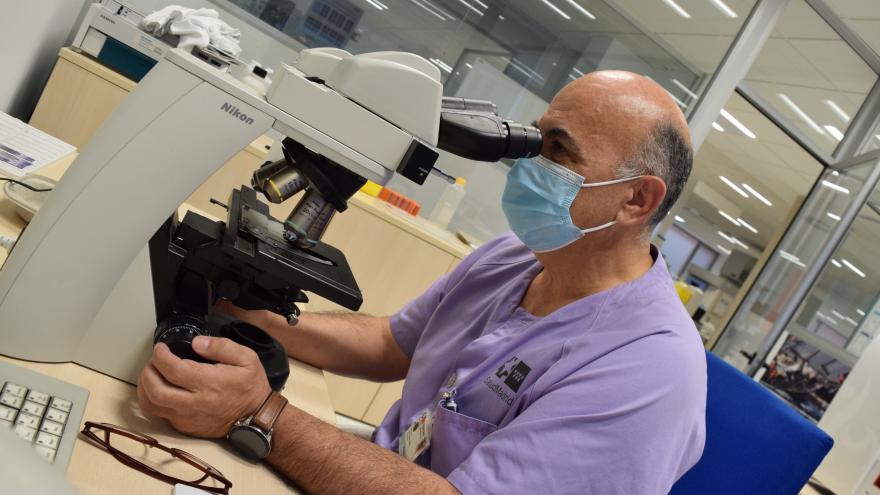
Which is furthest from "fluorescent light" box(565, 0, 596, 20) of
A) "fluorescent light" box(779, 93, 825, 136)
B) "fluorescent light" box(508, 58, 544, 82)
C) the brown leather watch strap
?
the brown leather watch strap

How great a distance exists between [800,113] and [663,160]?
3.81 metres

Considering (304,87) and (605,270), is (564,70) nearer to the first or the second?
(605,270)

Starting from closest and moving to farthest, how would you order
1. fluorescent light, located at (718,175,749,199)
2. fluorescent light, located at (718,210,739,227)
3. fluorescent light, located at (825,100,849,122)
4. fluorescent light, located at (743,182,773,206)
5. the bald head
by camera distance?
1. the bald head
2. fluorescent light, located at (825,100,849,122)
3. fluorescent light, located at (718,175,749,199)
4. fluorescent light, located at (743,182,773,206)
5. fluorescent light, located at (718,210,739,227)

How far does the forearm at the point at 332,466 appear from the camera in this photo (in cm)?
97

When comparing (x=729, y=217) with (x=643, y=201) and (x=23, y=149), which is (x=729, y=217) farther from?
(x=23, y=149)

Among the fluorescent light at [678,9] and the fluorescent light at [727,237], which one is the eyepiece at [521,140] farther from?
the fluorescent light at [727,237]

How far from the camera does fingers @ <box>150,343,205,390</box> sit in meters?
0.89

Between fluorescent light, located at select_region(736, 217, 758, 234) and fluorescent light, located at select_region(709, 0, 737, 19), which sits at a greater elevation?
fluorescent light, located at select_region(709, 0, 737, 19)

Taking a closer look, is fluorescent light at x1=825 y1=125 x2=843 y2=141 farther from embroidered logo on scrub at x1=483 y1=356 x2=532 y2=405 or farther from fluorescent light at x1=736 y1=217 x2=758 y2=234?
fluorescent light at x1=736 y1=217 x2=758 y2=234

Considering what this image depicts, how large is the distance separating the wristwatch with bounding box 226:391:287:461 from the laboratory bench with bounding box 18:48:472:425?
1451 millimetres

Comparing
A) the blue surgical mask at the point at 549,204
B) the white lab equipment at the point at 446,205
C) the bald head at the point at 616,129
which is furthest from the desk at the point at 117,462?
the white lab equipment at the point at 446,205

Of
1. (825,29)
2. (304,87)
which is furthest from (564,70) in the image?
(304,87)

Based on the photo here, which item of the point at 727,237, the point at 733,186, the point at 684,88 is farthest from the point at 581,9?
the point at 727,237

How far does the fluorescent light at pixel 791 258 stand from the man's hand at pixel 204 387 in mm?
4148
